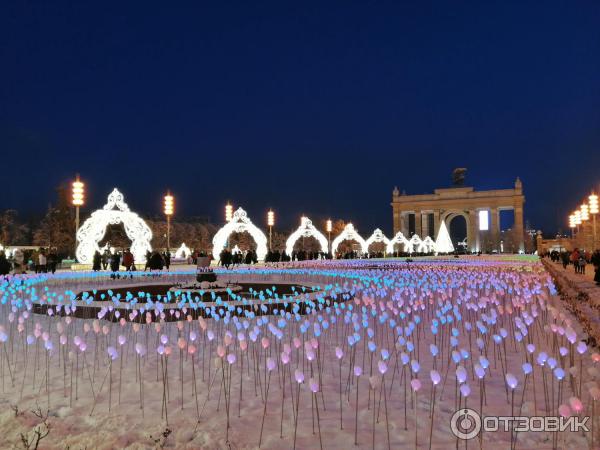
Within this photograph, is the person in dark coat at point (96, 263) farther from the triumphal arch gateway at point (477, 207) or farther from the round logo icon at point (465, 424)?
the triumphal arch gateway at point (477, 207)

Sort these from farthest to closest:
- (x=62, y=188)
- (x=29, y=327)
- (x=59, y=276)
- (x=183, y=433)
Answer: (x=62, y=188) < (x=59, y=276) < (x=29, y=327) < (x=183, y=433)

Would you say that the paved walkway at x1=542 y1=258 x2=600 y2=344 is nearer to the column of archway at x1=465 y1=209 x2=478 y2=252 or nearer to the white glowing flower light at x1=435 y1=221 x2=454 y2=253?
the white glowing flower light at x1=435 y1=221 x2=454 y2=253

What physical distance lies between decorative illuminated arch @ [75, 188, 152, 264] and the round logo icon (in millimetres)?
20448

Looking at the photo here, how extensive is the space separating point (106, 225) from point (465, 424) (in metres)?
21.0

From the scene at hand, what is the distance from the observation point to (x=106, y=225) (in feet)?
73.2

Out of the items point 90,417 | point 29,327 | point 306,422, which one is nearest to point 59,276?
point 29,327

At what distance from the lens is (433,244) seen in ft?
178

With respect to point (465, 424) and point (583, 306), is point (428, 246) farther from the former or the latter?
point (465, 424)

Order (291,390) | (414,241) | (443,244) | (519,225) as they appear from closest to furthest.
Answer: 1. (291,390)
2. (414,241)
3. (443,244)
4. (519,225)

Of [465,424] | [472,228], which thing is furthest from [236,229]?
[472,228]

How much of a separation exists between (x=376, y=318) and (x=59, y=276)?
13.9 m

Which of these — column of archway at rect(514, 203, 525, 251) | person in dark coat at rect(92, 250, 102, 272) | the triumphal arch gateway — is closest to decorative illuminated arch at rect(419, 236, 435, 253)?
the triumphal arch gateway

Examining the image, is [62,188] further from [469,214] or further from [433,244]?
[469,214]

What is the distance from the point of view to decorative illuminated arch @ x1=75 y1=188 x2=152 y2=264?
2235 centimetres
